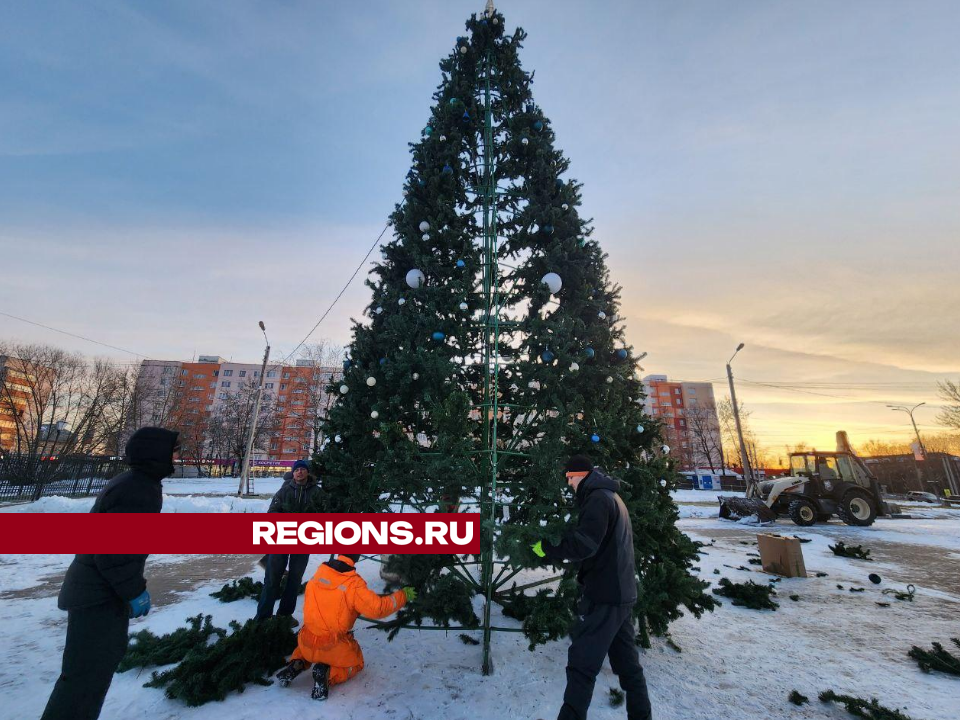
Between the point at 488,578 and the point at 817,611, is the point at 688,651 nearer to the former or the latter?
the point at 488,578

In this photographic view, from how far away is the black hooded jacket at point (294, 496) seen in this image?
4.82m

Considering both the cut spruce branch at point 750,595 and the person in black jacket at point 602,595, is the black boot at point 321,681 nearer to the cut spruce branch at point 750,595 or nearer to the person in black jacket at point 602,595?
the person in black jacket at point 602,595

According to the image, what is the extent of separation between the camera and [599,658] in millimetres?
2766

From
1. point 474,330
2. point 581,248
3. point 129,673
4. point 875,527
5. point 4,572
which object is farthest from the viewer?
point 875,527

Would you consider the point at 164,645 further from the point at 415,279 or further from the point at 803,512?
the point at 803,512

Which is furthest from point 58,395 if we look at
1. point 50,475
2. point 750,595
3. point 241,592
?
point 750,595

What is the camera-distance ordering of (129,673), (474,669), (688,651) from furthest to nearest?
1. (688,651)
2. (474,669)
3. (129,673)

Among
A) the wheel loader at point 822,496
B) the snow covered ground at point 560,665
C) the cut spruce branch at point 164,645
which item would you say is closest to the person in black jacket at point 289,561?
the cut spruce branch at point 164,645

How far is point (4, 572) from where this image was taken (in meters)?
6.70

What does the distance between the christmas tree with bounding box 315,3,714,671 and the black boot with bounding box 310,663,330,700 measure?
64 centimetres

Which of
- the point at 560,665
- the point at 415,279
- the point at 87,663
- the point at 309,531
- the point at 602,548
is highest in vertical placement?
the point at 415,279

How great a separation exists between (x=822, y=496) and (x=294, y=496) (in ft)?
59.1

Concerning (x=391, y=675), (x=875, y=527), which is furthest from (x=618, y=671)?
(x=875, y=527)

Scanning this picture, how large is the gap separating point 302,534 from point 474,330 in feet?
10.7
